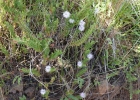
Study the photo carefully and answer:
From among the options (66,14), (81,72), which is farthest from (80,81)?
(66,14)

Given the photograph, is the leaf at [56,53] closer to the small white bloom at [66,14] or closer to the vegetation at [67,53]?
the vegetation at [67,53]

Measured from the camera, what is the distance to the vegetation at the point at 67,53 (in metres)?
1.74

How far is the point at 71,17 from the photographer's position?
1745 millimetres

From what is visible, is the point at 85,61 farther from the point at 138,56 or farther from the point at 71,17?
the point at 138,56

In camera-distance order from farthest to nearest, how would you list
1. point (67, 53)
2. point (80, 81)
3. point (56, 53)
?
point (67, 53) → point (80, 81) → point (56, 53)

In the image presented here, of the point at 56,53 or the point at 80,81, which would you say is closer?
the point at 56,53

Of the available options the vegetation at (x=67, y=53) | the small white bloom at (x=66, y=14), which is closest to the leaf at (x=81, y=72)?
the vegetation at (x=67, y=53)

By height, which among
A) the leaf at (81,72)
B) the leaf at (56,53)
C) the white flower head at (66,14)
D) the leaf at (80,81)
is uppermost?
the white flower head at (66,14)

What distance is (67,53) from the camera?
6.13 feet

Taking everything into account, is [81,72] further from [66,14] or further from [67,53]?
[66,14]

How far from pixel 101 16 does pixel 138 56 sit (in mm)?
388

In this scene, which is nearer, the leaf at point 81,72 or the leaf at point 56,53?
the leaf at point 56,53

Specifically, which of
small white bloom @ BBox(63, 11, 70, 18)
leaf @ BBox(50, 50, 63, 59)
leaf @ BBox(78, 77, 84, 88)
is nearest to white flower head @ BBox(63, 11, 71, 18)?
small white bloom @ BBox(63, 11, 70, 18)

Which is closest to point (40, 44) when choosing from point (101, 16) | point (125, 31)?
point (101, 16)
